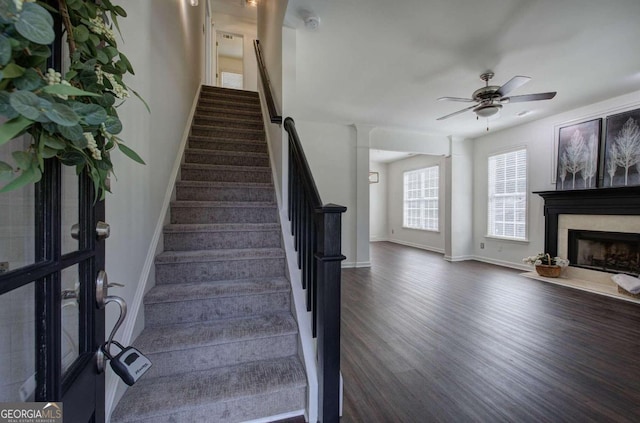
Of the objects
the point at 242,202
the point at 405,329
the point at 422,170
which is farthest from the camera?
the point at 422,170

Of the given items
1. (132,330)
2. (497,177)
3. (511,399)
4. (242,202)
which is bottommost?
(511,399)

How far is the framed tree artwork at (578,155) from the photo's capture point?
404 cm

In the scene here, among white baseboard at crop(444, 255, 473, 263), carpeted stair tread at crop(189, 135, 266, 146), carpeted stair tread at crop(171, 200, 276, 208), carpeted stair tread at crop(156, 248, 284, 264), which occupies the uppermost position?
carpeted stair tread at crop(189, 135, 266, 146)

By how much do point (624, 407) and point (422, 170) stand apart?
6.75 meters

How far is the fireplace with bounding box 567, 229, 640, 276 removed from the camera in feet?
12.4

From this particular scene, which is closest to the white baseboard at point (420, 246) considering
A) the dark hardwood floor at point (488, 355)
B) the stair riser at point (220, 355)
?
the dark hardwood floor at point (488, 355)

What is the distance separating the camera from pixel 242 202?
2.40 metres

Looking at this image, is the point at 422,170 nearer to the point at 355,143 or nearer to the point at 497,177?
the point at 497,177

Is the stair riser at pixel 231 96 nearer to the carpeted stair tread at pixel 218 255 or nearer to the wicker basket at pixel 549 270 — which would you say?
the carpeted stair tread at pixel 218 255

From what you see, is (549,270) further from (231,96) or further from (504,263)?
(231,96)

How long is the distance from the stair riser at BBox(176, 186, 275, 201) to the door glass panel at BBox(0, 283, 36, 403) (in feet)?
6.43

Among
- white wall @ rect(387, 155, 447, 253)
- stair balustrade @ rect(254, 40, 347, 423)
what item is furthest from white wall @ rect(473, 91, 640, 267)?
stair balustrade @ rect(254, 40, 347, 423)

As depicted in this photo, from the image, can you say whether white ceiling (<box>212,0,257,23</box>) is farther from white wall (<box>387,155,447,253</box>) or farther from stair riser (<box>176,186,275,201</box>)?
white wall (<box>387,155,447,253</box>)

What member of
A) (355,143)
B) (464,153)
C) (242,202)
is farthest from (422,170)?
(242,202)
